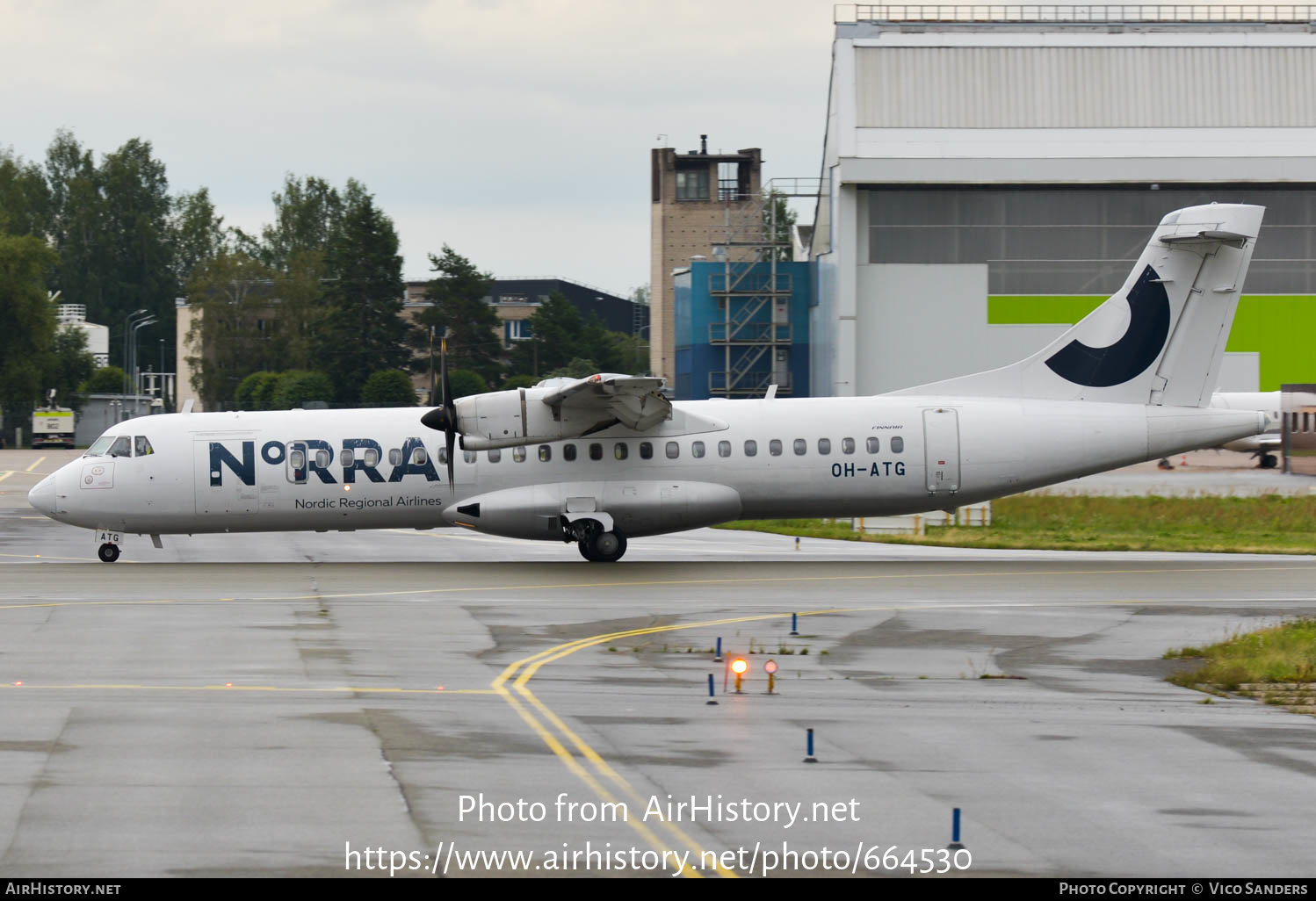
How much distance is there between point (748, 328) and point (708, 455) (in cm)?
4083

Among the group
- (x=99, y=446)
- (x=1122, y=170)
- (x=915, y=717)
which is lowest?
(x=915, y=717)

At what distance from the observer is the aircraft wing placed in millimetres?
26797

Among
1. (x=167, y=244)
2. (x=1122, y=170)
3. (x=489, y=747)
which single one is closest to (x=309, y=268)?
(x=167, y=244)

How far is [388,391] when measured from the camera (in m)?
85.3

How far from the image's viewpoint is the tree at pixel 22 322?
10206 cm

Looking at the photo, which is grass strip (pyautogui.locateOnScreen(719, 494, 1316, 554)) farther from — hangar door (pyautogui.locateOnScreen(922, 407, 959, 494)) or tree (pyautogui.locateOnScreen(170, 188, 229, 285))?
tree (pyautogui.locateOnScreen(170, 188, 229, 285))

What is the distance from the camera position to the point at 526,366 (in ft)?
372

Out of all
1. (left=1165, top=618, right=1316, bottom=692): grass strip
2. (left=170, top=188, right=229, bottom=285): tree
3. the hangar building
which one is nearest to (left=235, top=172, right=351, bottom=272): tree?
(left=170, top=188, right=229, bottom=285): tree

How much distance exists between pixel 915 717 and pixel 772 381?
5406cm

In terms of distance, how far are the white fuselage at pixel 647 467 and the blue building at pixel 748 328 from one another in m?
39.2

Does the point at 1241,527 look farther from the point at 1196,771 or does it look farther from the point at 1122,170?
the point at 1196,771

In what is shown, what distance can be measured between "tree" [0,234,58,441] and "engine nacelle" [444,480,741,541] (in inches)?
3358

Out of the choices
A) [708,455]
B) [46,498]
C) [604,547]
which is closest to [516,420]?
[604,547]

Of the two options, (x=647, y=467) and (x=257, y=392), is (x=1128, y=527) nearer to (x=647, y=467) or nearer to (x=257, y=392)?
(x=647, y=467)
